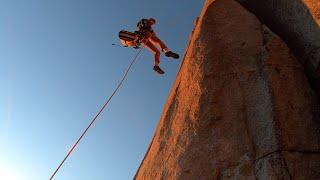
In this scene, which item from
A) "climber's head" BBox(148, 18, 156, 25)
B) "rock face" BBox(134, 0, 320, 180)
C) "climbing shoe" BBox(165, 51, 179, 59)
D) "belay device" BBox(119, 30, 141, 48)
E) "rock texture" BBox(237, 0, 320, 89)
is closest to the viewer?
"rock face" BBox(134, 0, 320, 180)

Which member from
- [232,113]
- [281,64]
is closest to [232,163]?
[232,113]

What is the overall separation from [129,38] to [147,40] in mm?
638

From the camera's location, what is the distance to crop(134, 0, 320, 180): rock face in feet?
22.7

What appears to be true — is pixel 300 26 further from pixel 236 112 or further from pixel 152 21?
pixel 152 21

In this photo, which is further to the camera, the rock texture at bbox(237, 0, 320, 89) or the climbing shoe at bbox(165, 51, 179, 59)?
the climbing shoe at bbox(165, 51, 179, 59)

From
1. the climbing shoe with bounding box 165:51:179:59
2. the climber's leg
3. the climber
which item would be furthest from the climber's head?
the climbing shoe with bounding box 165:51:179:59

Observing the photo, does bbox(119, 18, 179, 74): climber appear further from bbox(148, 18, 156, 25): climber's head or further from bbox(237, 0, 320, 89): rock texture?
bbox(237, 0, 320, 89): rock texture

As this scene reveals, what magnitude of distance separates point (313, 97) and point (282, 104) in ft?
2.31

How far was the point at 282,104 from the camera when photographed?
7.38 m

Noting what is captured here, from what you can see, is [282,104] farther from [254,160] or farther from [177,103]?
[177,103]

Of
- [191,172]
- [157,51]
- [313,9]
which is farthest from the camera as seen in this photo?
[157,51]

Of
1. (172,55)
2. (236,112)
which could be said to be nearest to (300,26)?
(236,112)

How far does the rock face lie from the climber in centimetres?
380

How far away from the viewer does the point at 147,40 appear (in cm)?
1341
